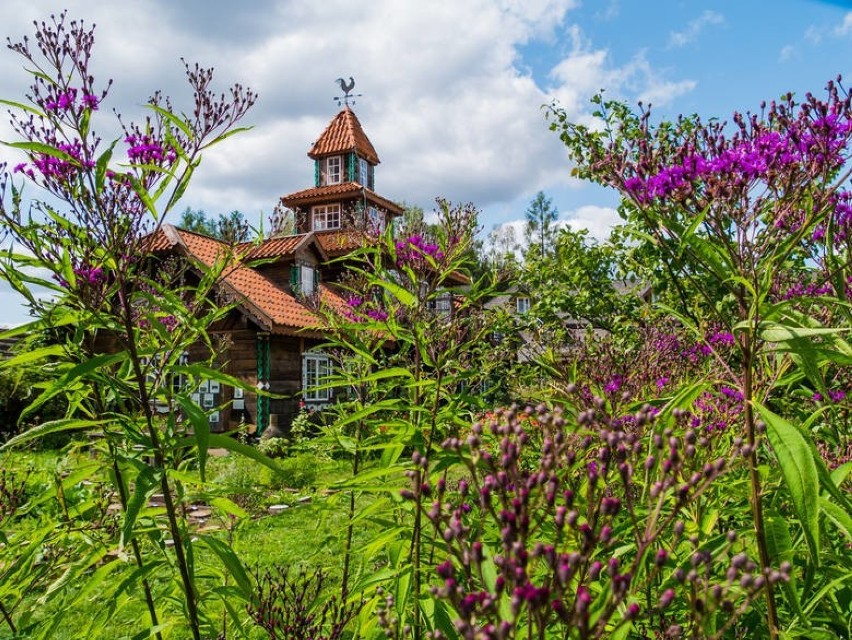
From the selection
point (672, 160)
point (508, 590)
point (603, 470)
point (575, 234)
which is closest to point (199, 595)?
point (508, 590)

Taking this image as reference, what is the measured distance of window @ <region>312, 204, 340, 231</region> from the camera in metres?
25.6

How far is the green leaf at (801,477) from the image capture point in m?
1.39

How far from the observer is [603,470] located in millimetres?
1262

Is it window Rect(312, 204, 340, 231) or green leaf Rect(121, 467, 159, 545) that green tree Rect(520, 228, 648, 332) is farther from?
window Rect(312, 204, 340, 231)

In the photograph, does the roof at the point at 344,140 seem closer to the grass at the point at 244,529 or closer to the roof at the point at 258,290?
the roof at the point at 258,290

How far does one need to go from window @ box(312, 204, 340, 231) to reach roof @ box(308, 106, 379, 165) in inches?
99.0

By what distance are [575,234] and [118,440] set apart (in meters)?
7.22

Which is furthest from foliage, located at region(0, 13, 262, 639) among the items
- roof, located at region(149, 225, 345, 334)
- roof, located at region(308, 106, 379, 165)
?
roof, located at region(308, 106, 379, 165)

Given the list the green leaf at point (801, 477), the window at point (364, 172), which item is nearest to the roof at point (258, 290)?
the window at point (364, 172)

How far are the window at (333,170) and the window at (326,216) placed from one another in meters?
1.68

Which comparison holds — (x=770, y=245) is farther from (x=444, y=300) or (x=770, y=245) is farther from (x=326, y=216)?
(x=326, y=216)

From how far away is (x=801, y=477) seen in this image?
4.65ft

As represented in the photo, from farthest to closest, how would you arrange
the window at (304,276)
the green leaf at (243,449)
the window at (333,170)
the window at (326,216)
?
1. the window at (333,170)
2. the window at (326,216)
3. the window at (304,276)
4. the green leaf at (243,449)

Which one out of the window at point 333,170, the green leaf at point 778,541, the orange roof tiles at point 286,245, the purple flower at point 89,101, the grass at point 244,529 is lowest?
the grass at point 244,529
